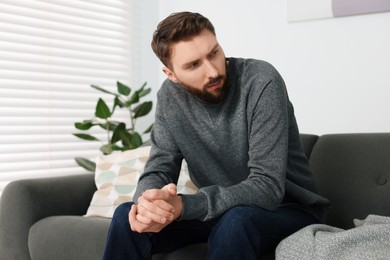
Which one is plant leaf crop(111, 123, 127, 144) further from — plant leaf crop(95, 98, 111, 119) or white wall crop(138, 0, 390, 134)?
white wall crop(138, 0, 390, 134)

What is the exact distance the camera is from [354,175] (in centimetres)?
216

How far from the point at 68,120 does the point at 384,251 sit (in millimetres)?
2195

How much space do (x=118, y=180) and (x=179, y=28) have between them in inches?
34.1

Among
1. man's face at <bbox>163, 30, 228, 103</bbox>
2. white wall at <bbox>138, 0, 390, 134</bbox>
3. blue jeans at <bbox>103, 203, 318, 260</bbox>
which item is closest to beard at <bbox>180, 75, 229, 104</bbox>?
man's face at <bbox>163, 30, 228, 103</bbox>

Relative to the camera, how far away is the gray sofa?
2.08 meters

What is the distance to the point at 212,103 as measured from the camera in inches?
74.1

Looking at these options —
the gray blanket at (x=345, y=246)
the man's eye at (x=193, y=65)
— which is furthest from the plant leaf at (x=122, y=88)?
the gray blanket at (x=345, y=246)

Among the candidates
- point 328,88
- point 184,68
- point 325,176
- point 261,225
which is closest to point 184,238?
point 261,225

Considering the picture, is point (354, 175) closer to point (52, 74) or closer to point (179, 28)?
point (179, 28)

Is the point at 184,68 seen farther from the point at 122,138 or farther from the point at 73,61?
the point at 73,61

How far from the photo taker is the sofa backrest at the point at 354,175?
2.08 metres

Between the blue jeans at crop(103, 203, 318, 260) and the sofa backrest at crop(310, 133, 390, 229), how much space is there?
1.15 feet

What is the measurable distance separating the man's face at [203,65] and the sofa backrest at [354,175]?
24.8 inches

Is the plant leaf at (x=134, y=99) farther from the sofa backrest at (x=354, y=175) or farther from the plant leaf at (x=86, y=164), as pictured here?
the sofa backrest at (x=354, y=175)
